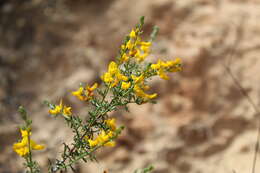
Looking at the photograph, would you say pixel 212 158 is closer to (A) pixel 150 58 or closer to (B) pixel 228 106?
(B) pixel 228 106

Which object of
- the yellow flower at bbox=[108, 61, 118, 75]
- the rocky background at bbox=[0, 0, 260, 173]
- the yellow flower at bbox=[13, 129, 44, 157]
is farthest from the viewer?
the rocky background at bbox=[0, 0, 260, 173]


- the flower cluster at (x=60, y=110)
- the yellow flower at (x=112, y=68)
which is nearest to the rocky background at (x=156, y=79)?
the flower cluster at (x=60, y=110)

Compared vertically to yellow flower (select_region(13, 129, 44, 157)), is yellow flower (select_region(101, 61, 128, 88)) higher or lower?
higher

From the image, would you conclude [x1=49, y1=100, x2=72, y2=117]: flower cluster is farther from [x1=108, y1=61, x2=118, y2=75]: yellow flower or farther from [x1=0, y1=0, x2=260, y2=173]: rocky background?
A: [x1=0, y1=0, x2=260, y2=173]: rocky background

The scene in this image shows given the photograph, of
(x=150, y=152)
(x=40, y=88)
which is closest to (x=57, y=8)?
(x=40, y=88)

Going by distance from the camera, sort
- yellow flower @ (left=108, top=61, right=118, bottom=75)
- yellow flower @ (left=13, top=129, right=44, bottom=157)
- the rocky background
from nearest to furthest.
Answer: yellow flower @ (left=13, top=129, right=44, bottom=157) < yellow flower @ (left=108, top=61, right=118, bottom=75) < the rocky background

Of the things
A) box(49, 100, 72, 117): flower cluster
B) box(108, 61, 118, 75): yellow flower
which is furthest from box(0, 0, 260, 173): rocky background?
box(108, 61, 118, 75): yellow flower

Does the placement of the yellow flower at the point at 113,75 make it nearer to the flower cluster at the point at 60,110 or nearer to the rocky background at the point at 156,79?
the flower cluster at the point at 60,110

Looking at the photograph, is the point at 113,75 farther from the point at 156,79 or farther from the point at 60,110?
the point at 156,79
